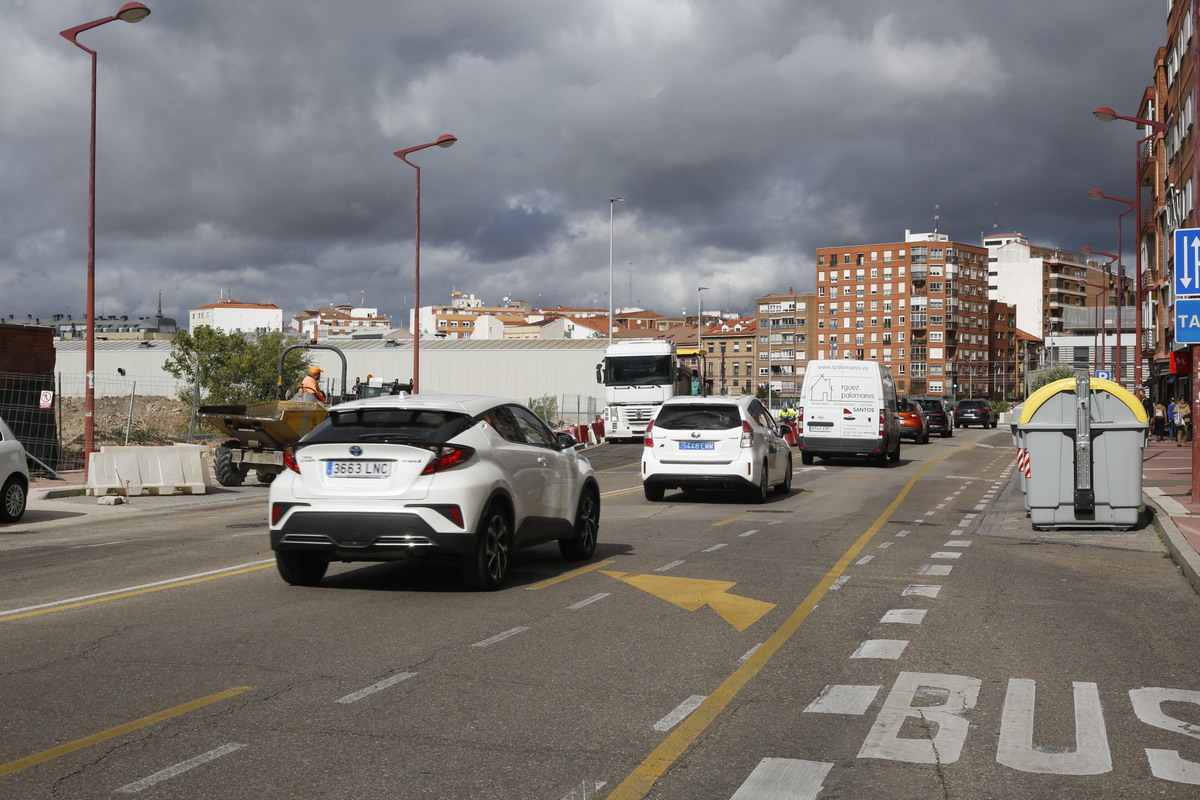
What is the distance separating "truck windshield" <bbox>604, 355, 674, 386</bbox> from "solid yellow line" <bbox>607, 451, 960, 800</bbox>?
32495 millimetres

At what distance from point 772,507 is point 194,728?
14.0 meters

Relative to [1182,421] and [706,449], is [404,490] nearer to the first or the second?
[706,449]

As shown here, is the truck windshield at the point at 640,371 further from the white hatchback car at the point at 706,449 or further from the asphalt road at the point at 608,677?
the asphalt road at the point at 608,677

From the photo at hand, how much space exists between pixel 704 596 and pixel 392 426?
2719 mm

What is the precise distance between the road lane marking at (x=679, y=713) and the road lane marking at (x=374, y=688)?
4.84 feet

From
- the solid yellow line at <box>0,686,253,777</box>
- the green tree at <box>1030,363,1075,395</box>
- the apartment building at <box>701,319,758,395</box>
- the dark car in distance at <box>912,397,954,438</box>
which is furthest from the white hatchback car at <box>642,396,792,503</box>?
the apartment building at <box>701,319,758,395</box>

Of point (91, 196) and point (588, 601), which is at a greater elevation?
point (91, 196)

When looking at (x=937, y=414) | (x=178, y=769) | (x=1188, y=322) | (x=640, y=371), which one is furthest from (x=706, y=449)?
(x=937, y=414)

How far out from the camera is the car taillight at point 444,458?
9406 millimetres

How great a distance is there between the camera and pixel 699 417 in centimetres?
1952

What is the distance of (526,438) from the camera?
10.8 meters

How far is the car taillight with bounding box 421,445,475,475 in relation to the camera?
9.41 metres

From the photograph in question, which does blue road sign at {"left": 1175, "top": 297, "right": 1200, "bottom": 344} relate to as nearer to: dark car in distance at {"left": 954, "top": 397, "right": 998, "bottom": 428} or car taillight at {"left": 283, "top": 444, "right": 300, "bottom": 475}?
car taillight at {"left": 283, "top": 444, "right": 300, "bottom": 475}

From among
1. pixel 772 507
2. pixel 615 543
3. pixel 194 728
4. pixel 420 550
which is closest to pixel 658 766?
pixel 194 728
